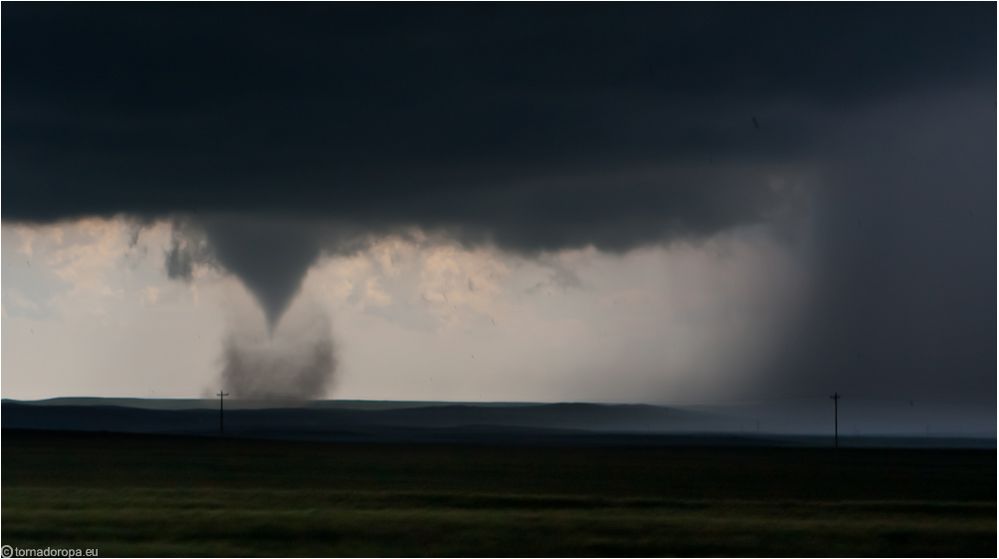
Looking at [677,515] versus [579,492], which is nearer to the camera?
[677,515]

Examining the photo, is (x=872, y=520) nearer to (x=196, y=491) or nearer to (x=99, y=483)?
(x=196, y=491)

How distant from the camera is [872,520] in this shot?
123ft

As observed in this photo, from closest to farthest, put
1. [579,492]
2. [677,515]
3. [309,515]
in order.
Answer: [309,515] → [677,515] → [579,492]

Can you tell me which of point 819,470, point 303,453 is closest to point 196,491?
point 819,470

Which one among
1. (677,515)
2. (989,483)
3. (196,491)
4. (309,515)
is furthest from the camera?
(989,483)

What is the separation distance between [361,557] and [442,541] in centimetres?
304

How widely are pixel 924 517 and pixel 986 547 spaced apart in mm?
7934

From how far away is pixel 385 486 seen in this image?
192 feet

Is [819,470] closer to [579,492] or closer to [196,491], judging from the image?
[579,492]

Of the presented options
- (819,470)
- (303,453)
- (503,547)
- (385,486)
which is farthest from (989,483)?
(303,453)

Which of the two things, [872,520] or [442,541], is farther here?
[872,520]

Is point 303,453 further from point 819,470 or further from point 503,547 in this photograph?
point 503,547

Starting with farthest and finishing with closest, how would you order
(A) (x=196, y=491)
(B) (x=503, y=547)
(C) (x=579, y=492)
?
(C) (x=579, y=492), (A) (x=196, y=491), (B) (x=503, y=547)

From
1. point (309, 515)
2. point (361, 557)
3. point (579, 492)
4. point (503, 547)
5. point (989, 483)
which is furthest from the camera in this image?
point (989, 483)
